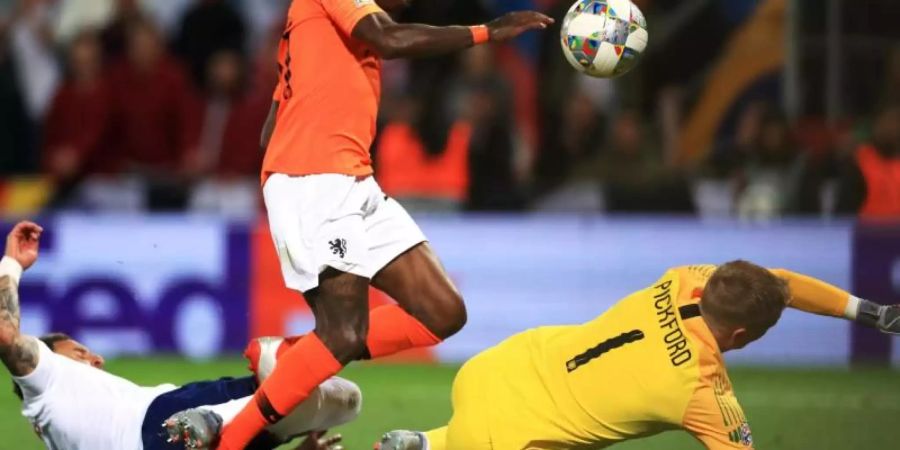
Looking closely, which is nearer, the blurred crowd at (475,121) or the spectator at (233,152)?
the blurred crowd at (475,121)

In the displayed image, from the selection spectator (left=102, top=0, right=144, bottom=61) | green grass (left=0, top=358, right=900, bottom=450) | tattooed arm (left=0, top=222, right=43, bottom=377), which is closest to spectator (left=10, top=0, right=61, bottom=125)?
spectator (left=102, top=0, right=144, bottom=61)

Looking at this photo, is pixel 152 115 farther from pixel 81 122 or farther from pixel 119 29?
pixel 119 29

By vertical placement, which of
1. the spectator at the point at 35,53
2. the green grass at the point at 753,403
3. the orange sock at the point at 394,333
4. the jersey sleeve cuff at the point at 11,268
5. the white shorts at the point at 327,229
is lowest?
the green grass at the point at 753,403

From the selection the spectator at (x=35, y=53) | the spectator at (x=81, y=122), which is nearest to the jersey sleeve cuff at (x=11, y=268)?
the spectator at (x=81, y=122)

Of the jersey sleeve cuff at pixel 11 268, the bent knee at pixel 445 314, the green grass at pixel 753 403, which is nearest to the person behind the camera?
the bent knee at pixel 445 314

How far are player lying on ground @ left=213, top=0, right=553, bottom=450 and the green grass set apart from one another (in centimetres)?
113

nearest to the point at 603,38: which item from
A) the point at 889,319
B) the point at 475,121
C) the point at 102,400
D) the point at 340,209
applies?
the point at 340,209

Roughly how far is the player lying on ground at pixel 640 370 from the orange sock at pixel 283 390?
12.9 inches

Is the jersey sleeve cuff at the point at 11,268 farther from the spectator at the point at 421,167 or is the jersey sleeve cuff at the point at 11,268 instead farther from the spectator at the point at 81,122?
the spectator at the point at 81,122

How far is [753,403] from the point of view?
310 inches

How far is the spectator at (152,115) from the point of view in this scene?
1138cm

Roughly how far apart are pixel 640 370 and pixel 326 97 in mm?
1496

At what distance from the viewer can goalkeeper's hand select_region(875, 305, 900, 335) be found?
206 inches

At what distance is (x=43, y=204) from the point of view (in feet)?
37.2
